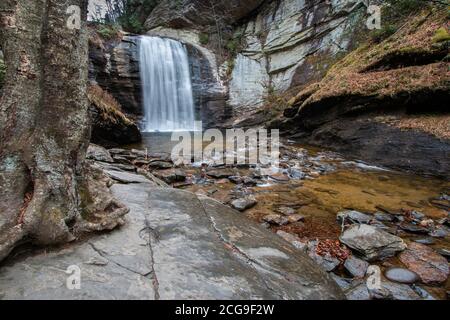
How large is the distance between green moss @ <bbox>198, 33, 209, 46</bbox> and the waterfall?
433 centimetres

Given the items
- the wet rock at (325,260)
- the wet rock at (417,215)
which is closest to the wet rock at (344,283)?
the wet rock at (325,260)

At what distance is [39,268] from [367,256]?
292 cm

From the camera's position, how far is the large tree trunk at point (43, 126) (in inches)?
75.5

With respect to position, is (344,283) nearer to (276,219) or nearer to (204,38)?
(276,219)

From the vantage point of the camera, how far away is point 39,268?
5.54 feet

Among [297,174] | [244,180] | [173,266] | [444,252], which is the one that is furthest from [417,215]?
[173,266]

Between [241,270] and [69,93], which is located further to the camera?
[69,93]

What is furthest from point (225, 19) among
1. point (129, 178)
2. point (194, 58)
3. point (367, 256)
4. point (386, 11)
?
point (367, 256)

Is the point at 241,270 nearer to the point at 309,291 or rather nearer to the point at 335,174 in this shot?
the point at 309,291

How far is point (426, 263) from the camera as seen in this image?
2785mm

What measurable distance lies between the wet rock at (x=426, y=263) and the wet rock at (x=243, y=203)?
216 centimetres

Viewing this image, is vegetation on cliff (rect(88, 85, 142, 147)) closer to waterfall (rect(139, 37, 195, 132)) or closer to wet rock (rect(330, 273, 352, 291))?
waterfall (rect(139, 37, 195, 132))

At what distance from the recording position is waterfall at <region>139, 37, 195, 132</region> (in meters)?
17.2

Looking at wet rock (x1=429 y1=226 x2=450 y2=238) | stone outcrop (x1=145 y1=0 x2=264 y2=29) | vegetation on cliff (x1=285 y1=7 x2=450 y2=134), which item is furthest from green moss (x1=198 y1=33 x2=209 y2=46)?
wet rock (x1=429 y1=226 x2=450 y2=238)
